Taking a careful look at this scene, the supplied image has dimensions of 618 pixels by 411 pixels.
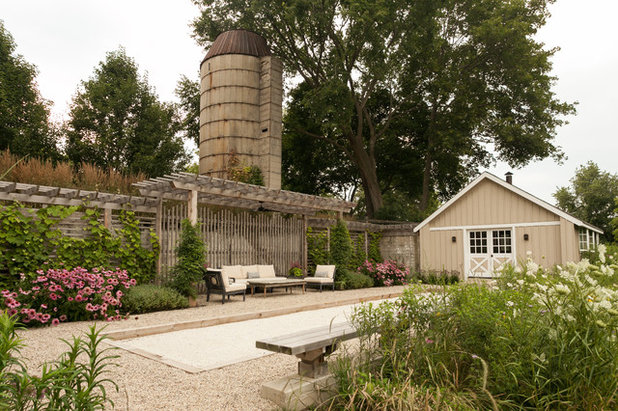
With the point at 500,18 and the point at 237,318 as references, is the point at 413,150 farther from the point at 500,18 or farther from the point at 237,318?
the point at 237,318

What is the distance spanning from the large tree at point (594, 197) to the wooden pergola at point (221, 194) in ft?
83.4

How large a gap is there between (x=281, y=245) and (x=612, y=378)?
10461 mm

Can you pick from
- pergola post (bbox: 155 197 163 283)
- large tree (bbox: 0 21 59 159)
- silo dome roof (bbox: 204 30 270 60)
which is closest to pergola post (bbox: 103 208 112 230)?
pergola post (bbox: 155 197 163 283)

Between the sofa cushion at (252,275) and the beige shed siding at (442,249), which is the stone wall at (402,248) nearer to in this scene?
the beige shed siding at (442,249)

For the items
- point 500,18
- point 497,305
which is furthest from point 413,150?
point 497,305

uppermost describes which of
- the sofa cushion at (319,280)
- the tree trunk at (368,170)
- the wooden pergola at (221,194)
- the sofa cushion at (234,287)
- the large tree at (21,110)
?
the large tree at (21,110)

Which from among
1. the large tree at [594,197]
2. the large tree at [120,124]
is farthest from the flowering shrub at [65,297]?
the large tree at [594,197]

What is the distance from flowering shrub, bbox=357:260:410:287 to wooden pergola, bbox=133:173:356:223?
2.44 metres

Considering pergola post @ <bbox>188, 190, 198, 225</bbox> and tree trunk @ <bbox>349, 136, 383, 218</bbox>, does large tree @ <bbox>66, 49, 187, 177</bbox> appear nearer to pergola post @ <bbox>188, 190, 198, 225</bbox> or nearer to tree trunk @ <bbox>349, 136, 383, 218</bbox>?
tree trunk @ <bbox>349, 136, 383, 218</bbox>

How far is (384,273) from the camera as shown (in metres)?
14.4

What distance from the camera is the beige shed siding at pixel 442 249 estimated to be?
15.4m

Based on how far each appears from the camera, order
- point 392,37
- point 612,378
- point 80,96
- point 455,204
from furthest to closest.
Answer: point 80,96, point 392,37, point 455,204, point 612,378

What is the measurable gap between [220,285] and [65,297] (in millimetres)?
3144

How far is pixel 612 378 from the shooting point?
2.56 metres
